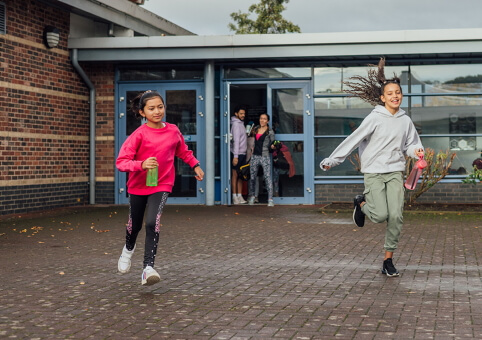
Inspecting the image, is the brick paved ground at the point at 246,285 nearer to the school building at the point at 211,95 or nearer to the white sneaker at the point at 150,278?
the white sneaker at the point at 150,278

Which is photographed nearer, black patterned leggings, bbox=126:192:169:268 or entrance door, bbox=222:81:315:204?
black patterned leggings, bbox=126:192:169:268

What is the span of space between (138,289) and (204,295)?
653 mm

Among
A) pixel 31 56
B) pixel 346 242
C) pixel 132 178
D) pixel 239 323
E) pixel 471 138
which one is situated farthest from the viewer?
pixel 471 138

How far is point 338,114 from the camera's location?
57.8 feet

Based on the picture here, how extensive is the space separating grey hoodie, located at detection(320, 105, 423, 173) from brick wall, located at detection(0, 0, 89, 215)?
28.3 ft

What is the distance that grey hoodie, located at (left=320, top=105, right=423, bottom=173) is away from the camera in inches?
309

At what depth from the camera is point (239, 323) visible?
5652 millimetres

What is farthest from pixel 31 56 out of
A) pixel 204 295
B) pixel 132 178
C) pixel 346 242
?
pixel 204 295

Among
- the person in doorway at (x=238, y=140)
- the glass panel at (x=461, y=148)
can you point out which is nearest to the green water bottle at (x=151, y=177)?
the person in doorway at (x=238, y=140)

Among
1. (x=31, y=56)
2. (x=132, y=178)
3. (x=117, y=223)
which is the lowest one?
(x=117, y=223)

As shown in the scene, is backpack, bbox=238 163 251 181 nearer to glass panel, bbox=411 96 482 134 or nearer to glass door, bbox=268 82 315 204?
glass door, bbox=268 82 315 204

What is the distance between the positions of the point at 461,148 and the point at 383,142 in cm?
997

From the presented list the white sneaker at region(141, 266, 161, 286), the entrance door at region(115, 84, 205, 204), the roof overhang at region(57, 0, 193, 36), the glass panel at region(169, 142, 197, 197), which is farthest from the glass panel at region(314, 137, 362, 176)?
the white sneaker at region(141, 266, 161, 286)

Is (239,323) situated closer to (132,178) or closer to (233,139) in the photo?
(132,178)
